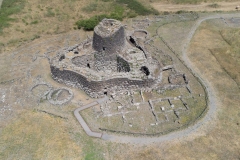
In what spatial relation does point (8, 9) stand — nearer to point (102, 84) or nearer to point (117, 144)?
point (102, 84)

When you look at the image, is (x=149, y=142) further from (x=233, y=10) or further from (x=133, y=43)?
(x=233, y=10)

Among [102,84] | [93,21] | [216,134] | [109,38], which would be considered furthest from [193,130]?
[93,21]

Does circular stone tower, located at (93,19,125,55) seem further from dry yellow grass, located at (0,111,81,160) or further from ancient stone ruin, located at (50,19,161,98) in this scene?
dry yellow grass, located at (0,111,81,160)

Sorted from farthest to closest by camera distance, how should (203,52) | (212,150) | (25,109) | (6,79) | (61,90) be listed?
(203,52) → (6,79) → (61,90) → (25,109) → (212,150)

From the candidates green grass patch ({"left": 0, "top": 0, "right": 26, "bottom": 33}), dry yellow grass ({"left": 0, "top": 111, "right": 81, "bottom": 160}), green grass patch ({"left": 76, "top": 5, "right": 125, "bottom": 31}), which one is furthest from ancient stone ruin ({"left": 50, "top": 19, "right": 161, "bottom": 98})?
green grass patch ({"left": 0, "top": 0, "right": 26, "bottom": 33})

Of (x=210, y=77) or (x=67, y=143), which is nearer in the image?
(x=67, y=143)

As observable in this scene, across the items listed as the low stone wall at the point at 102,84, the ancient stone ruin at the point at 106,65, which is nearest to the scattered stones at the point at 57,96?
the ancient stone ruin at the point at 106,65

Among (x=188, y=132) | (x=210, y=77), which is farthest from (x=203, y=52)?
(x=188, y=132)
